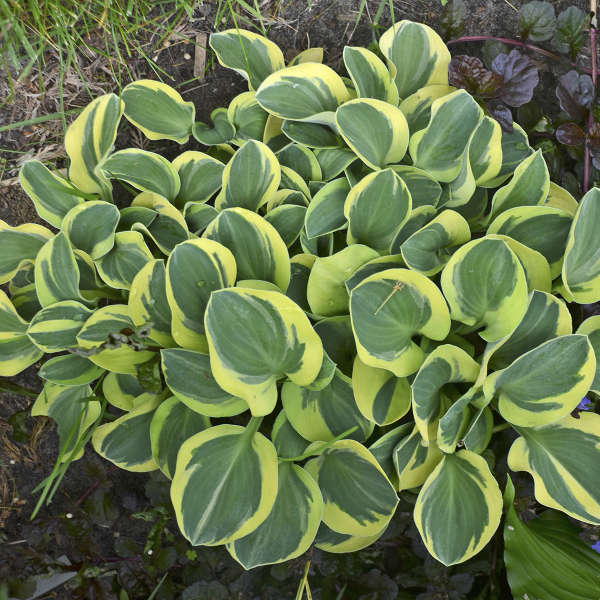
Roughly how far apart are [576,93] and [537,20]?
0.67ft

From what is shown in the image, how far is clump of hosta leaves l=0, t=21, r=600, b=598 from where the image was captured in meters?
0.94

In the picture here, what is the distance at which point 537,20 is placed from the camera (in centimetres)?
130

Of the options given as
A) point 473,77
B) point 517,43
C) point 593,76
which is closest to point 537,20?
point 517,43

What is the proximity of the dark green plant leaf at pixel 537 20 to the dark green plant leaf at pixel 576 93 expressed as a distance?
0.14 meters

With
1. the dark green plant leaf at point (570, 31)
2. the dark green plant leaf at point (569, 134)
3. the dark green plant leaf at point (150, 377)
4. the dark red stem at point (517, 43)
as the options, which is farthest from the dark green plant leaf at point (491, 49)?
the dark green plant leaf at point (150, 377)

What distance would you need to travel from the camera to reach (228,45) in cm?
123

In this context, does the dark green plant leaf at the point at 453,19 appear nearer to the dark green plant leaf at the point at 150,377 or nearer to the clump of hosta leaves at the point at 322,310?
the clump of hosta leaves at the point at 322,310

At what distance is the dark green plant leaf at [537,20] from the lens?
1297 mm

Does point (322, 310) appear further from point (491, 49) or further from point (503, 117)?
point (491, 49)

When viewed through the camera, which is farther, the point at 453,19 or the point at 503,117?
the point at 453,19

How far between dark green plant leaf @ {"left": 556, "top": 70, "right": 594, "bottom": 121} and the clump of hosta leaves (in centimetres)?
15

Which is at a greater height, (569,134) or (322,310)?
(569,134)

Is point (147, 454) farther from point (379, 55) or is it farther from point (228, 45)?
point (379, 55)

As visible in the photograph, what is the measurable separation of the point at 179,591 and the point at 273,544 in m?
0.45
